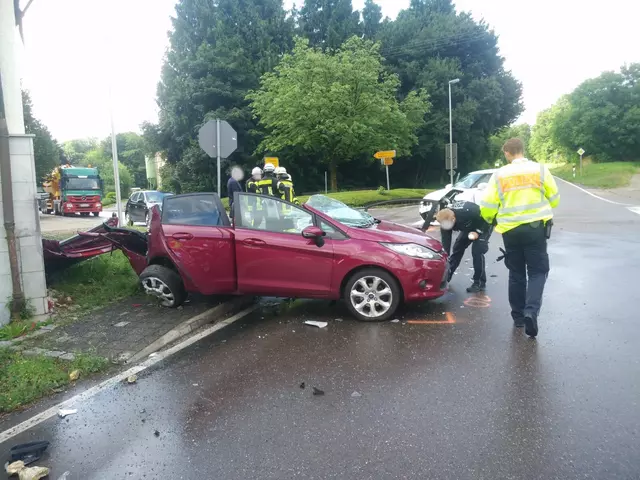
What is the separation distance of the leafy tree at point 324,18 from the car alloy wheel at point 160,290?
38070mm

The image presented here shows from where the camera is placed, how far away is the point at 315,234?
226 inches

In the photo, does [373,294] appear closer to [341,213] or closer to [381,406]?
[341,213]

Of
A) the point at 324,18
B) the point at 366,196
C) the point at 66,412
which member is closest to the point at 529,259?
the point at 66,412

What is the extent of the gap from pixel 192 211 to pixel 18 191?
194 centimetres

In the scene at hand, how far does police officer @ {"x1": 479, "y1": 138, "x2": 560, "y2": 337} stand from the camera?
196 inches

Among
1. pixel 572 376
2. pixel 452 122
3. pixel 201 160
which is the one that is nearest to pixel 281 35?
pixel 201 160

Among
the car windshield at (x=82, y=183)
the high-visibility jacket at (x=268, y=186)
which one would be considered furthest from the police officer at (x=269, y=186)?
the car windshield at (x=82, y=183)

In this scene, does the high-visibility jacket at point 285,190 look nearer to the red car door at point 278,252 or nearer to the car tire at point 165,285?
the red car door at point 278,252

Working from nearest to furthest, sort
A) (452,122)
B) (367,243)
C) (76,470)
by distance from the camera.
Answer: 1. (76,470)
2. (367,243)
3. (452,122)

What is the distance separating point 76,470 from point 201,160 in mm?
35552

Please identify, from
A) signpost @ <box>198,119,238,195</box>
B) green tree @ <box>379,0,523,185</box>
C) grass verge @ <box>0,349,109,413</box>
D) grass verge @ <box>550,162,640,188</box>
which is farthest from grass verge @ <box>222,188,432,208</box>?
grass verge @ <box>550,162,640,188</box>

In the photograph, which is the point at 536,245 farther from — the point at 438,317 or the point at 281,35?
the point at 281,35

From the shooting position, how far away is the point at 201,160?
37.1m

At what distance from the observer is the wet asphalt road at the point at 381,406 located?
9.64 feet
